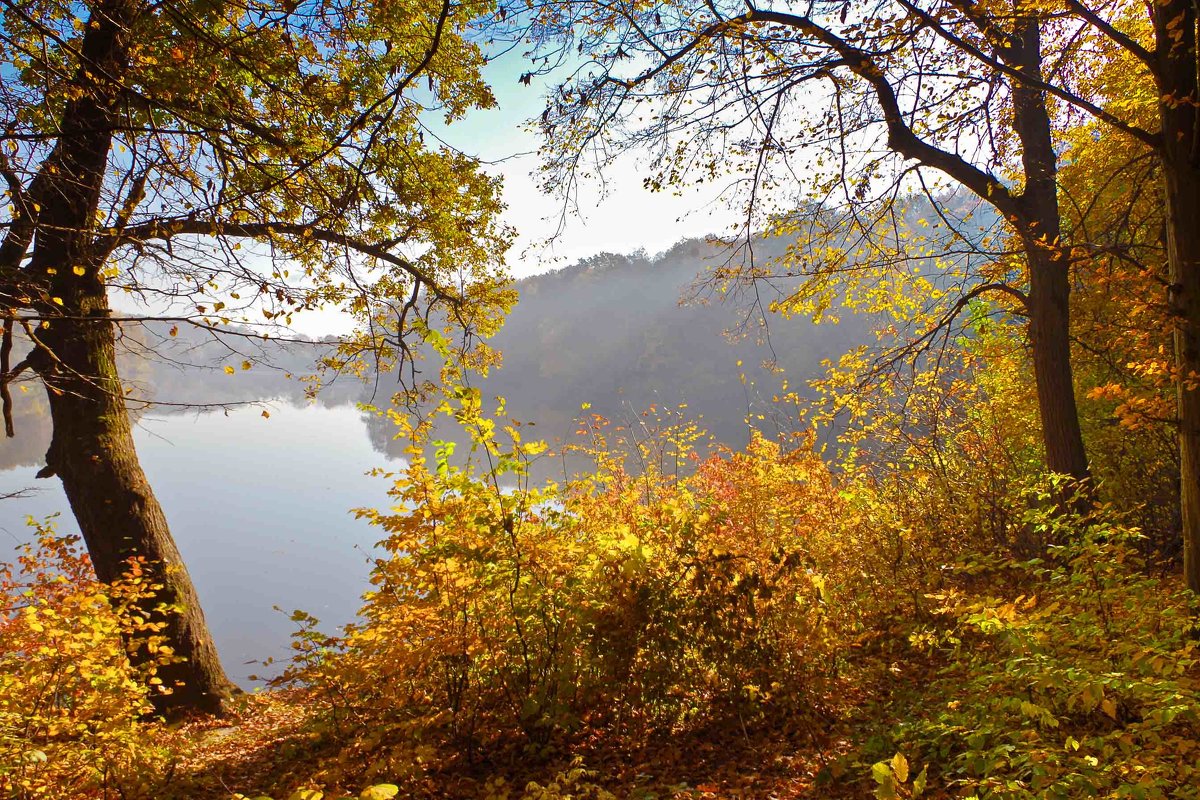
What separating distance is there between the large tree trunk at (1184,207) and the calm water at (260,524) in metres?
5.40

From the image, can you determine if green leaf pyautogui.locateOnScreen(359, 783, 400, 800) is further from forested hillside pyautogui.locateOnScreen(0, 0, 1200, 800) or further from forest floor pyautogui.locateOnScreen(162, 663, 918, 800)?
forest floor pyautogui.locateOnScreen(162, 663, 918, 800)

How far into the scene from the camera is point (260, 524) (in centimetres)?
2784

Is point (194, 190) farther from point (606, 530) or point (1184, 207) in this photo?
point (1184, 207)

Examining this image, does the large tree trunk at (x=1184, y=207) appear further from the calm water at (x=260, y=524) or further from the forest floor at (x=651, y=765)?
the calm water at (x=260, y=524)

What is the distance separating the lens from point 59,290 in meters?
5.40

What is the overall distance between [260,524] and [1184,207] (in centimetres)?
3163

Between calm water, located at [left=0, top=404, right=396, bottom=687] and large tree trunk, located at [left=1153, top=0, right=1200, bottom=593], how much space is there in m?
5.40

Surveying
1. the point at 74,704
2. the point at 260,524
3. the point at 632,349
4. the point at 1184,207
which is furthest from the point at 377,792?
the point at 632,349

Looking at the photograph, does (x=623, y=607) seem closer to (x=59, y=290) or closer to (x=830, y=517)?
(x=830, y=517)

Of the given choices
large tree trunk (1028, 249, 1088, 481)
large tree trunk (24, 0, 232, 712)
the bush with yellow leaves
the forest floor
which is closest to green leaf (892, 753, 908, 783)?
the forest floor

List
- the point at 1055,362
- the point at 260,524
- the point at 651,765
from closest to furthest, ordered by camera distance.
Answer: the point at 651,765 < the point at 1055,362 < the point at 260,524

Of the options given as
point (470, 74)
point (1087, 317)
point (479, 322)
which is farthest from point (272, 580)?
point (1087, 317)

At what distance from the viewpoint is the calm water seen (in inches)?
728

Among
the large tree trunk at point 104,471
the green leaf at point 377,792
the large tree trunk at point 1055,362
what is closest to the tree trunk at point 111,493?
the large tree trunk at point 104,471
